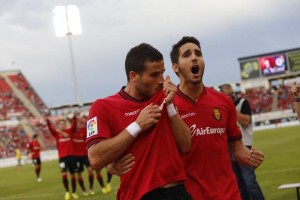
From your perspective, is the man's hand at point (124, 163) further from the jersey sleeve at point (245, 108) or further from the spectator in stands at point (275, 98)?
the spectator in stands at point (275, 98)

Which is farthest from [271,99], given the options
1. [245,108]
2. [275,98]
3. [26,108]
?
[245,108]

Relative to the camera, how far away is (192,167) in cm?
468

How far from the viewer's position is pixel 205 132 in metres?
4.74

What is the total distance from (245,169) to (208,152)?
392cm

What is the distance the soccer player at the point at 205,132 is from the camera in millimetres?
4656

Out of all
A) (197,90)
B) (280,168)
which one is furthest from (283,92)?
(197,90)

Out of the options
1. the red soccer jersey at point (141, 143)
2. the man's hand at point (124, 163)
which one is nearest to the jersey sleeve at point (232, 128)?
the red soccer jersey at point (141, 143)

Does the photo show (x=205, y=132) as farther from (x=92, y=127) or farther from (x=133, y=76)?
(x=92, y=127)

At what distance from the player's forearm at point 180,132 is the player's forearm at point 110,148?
36 centimetres

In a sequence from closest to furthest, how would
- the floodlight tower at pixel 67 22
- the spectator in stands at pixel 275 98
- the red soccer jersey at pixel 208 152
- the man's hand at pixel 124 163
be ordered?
the man's hand at pixel 124 163 < the red soccer jersey at pixel 208 152 < the floodlight tower at pixel 67 22 < the spectator in stands at pixel 275 98

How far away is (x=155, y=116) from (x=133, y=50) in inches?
21.0

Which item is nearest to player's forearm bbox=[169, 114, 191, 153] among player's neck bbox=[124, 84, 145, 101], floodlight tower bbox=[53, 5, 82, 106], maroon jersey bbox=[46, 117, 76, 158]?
player's neck bbox=[124, 84, 145, 101]

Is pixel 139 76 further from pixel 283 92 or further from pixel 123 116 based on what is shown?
pixel 283 92

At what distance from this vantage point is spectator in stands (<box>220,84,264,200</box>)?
8336 mm
